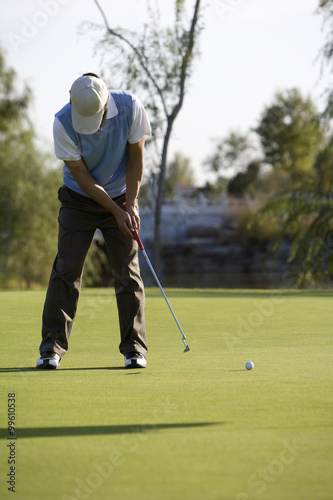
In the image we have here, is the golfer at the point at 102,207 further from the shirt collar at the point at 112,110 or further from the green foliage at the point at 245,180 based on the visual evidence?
the green foliage at the point at 245,180

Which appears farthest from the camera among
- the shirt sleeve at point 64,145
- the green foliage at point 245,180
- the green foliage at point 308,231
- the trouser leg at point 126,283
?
the green foliage at point 245,180

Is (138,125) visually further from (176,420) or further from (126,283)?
(176,420)

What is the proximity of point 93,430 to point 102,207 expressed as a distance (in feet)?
7.02

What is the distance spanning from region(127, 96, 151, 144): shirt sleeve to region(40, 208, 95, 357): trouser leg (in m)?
0.58

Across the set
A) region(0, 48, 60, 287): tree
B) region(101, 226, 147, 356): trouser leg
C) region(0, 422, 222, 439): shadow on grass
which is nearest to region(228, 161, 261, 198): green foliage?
region(0, 48, 60, 287): tree

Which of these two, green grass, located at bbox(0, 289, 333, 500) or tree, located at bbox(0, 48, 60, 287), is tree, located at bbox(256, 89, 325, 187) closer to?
tree, located at bbox(0, 48, 60, 287)

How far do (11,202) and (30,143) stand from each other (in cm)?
261

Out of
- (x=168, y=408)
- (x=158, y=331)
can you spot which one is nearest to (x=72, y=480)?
(x=168, y=408)

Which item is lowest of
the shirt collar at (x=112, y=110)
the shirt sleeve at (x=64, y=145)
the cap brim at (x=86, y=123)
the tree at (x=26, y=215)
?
the tree at (x=26, y=215)

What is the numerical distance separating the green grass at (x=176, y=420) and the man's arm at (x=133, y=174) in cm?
92

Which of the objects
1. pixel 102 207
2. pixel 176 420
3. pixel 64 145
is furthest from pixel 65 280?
pixel 176 420

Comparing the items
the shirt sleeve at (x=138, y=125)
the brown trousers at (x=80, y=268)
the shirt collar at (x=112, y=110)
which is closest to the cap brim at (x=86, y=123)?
the shirt collar at (x=112, y=110)

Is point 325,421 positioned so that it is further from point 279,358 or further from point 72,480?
point 279,358

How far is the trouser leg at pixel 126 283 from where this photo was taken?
463 centimetres
